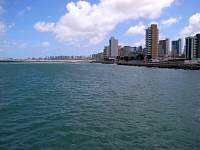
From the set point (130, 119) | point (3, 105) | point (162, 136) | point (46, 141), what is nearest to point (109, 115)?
point (130, 119)

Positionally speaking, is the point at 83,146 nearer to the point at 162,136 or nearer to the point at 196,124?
the point at 162,136

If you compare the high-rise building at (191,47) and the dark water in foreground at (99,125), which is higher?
the high-rise building at (191,47)

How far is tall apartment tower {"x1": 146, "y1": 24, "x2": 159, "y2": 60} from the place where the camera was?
185 meters

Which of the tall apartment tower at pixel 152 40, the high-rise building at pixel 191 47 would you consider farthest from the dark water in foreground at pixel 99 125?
the tall apartment tower at pixel 152 40

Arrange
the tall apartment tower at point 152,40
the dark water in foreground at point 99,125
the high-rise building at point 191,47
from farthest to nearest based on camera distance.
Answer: the tall apartment tower at point 152,40, the high-rise building at point 191,47, the dark water in foreground at point 99,125

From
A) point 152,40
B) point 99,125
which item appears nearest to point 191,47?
point 152,40

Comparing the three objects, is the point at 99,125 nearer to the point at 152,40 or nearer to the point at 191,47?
the point at 191,47

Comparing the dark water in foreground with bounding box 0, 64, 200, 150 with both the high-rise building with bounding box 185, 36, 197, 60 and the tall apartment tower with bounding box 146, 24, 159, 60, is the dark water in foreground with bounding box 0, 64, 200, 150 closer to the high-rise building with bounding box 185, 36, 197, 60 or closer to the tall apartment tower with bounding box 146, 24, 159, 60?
the high-rise building with bounding box 185, 36, 197, 60

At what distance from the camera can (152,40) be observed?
185750mm

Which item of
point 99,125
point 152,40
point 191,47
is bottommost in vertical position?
point 99,125

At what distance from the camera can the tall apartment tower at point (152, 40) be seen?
7298 inches

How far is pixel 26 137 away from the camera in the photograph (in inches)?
587

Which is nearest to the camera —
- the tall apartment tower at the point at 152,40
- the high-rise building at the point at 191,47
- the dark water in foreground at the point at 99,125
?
the dark water in foreground at the point at 99,125

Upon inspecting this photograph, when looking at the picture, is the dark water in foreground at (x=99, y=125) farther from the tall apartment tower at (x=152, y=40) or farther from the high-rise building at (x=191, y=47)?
the tall apartment tower at (x=152, y=40)
